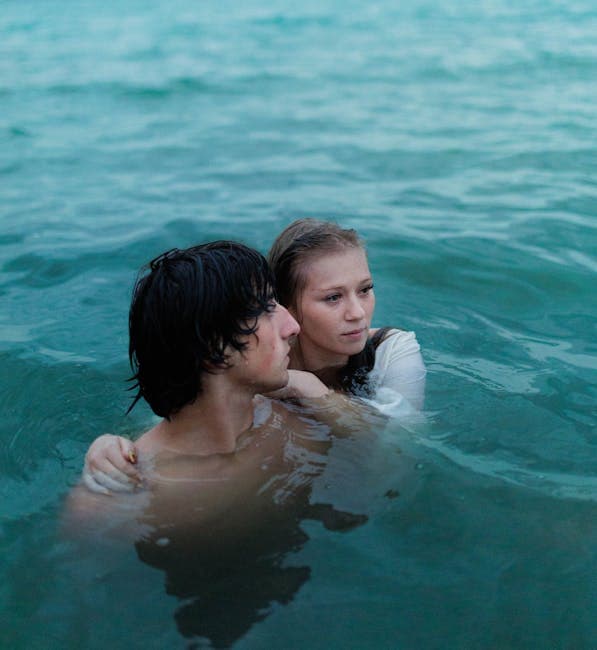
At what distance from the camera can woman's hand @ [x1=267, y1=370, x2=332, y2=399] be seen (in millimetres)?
3791

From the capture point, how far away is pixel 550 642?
2.63 metres

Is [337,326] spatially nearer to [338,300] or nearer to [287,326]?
[338,300]

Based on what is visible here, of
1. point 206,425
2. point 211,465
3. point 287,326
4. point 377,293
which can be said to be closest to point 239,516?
point 211,465

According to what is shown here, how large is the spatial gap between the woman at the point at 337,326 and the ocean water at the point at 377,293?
0.95ft

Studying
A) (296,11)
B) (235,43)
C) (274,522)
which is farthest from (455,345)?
(296,11)

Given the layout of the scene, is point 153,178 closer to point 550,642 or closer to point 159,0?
point 550,642

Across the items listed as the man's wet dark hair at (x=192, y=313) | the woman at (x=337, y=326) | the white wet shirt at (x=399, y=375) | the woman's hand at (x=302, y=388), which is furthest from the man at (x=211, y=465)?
the white wet shirt at (x=399, y=375)

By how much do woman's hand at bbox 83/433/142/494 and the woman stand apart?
835mm

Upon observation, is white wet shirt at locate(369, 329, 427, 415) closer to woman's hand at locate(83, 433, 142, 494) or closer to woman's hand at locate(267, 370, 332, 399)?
woman's hand at locate(267, 370, 332, 399)

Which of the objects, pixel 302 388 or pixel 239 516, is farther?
pixel 302 388

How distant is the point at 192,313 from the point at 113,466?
70cm

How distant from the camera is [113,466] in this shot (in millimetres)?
3236

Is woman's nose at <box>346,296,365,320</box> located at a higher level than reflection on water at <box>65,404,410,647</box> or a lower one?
higher

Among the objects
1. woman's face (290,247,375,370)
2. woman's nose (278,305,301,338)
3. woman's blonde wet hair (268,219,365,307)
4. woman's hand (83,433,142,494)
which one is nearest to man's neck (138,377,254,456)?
woman's hand (83,433,142,494)
